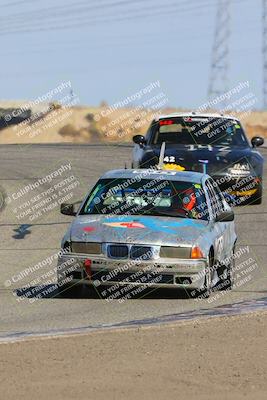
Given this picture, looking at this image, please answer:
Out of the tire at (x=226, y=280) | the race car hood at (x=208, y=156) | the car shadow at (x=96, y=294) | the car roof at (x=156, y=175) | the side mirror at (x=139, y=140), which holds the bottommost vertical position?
the race car hood at (x=208, y=156)

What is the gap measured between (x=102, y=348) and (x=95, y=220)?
3.88 meters

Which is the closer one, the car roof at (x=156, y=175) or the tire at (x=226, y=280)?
the tire at (x=226, y=280)

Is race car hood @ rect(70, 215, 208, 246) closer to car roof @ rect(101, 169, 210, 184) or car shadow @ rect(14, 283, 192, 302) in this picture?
car shadow @ rect(14, 283, 192, 302)

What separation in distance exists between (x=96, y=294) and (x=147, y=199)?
128cm

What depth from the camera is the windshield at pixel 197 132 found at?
803 inches

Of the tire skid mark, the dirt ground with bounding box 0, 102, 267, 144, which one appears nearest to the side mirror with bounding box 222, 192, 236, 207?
the tire skid mark

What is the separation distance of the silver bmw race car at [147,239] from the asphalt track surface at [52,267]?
0.24 metres

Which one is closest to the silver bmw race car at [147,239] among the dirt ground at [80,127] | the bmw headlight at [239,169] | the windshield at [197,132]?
the bmw headlight at [239,169]

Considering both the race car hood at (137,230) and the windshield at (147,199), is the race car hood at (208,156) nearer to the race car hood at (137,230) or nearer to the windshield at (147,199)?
the windshield at (147,199)

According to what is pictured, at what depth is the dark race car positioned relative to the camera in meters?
19.5

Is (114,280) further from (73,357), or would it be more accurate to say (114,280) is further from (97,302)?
(73,357)

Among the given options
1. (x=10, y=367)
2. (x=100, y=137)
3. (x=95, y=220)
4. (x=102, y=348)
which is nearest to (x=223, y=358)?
(x=102, y=348)

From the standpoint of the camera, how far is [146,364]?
7676 mm

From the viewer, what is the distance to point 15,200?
69.1 ft
